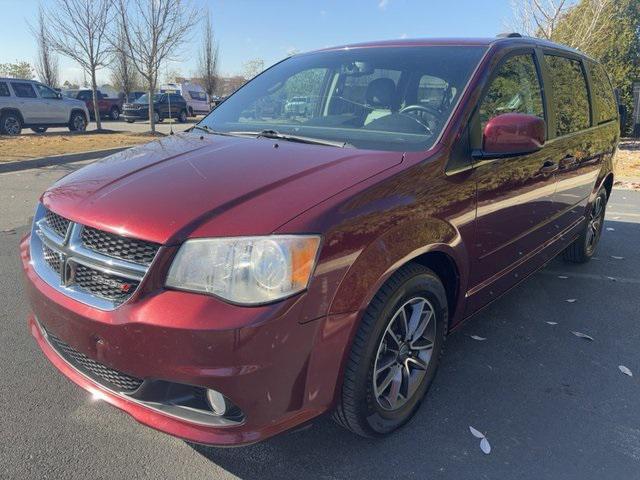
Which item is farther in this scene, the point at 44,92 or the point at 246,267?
the point at 44,92

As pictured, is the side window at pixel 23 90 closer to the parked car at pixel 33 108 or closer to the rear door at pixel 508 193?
the parked car at pixel 33 108

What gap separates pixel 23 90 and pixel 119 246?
1959 centimetres

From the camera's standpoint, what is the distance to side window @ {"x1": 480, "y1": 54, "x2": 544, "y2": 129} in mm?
2912

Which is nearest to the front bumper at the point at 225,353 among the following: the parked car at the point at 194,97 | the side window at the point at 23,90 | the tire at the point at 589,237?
the tire at the point at 589,237

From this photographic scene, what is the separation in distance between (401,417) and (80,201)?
177 cm

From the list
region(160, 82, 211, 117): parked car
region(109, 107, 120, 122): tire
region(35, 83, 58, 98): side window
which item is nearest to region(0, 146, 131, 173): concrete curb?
region(35, 83, 58, 98): side window

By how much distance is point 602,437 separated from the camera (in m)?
2.52

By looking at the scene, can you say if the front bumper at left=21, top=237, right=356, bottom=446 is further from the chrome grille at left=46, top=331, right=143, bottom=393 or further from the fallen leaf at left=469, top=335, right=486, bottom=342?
the fallen leaf at left=469, top=335, right=486, bottom=342

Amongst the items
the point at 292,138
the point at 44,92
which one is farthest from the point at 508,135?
the point at 44,92

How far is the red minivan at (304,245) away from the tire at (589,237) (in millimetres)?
1842

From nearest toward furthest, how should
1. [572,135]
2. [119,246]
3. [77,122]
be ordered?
[119,246]
[572,135]
[77,122]

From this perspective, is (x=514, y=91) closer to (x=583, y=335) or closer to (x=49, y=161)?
(x=583, y=335)

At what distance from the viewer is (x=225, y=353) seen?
1.78 metres

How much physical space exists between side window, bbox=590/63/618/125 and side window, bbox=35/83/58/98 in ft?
62.6
